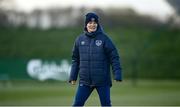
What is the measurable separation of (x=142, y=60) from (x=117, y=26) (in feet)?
14.8

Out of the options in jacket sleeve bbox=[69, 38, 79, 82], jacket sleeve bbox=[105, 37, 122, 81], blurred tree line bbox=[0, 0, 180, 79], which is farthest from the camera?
blurred tree line bbox=[0, 0, 180, 79]

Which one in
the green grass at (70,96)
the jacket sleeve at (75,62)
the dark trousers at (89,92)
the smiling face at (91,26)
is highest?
the smiling face at (91,26)

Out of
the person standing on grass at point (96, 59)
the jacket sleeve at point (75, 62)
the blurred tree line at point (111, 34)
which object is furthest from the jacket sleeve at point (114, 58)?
the blurred tree line at point (111, 34)

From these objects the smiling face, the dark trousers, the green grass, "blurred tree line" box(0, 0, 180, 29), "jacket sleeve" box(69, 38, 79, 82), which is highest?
"blurred tree line" box(0, 0, 180, 29)

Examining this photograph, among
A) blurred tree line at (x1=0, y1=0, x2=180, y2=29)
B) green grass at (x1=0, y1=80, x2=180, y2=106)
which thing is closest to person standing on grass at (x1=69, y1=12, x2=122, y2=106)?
green grass at (x1=0, y1=80, x2=180, y2=106)

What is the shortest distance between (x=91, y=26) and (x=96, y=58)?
1.38ft

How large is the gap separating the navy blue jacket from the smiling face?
44 mm

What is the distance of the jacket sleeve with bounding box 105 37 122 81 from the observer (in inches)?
324

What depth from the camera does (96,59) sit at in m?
8.29

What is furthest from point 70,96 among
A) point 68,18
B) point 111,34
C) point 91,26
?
point 111,34

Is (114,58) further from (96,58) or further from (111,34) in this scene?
(111,34)

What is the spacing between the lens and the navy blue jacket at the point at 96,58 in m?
8.29

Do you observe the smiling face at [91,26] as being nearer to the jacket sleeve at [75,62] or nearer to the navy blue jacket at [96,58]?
the navy blue jacket at [96,58]

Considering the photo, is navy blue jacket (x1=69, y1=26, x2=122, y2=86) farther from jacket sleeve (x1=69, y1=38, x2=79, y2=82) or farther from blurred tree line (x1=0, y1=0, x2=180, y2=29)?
blurred tree line (x1=0, y1=0, x2=180, y2=29)
